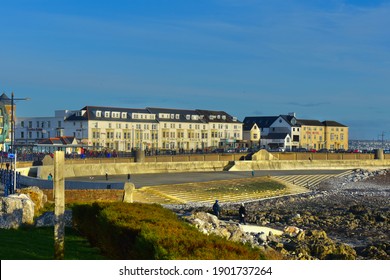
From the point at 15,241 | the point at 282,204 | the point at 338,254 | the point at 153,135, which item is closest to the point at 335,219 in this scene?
the point at 282,204

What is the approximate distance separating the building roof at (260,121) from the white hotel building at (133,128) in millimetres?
13670

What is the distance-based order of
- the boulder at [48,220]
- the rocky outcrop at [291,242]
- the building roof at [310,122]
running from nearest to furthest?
the boulder at [48,220], the rocky outcrop at [291,242], the building roof at [310,122]

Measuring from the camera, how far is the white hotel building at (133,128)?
341ft

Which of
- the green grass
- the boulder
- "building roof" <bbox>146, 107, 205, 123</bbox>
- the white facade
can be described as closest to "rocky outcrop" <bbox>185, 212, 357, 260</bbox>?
the boulder

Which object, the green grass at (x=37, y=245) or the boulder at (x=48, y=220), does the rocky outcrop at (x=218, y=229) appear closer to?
the boulder at (x=48, y=220)

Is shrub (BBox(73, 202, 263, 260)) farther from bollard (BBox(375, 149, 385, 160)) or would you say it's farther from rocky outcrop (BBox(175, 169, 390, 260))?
bollard (BBox(375, 149, 385, 160))

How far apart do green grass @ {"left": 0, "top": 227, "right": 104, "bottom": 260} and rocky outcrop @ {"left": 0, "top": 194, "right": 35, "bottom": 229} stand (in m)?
0.32

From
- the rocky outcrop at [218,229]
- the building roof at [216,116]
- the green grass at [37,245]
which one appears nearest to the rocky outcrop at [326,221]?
the rocky outcrop at [218,229]

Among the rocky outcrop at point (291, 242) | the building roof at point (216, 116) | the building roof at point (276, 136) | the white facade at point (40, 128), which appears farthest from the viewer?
the building roof at point (276, 136)

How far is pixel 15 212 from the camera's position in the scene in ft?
68.0

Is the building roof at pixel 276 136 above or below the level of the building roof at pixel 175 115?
below

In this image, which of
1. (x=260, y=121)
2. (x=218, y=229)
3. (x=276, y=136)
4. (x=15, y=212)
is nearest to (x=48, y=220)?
(x=15, y=212)

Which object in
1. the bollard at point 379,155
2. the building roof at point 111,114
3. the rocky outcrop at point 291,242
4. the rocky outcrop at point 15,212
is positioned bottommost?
the rocky outcrop at point 291,242

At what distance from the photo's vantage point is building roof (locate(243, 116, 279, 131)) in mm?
144100
